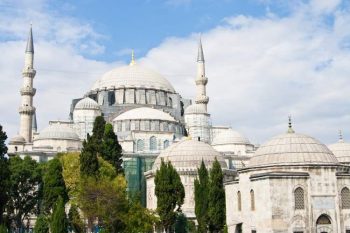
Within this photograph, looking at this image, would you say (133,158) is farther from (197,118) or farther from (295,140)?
(295,140)

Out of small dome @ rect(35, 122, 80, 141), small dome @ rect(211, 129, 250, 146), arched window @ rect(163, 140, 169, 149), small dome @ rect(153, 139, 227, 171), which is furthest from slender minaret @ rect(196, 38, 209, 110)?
small dome @ rect(153, 139, 227, 171)

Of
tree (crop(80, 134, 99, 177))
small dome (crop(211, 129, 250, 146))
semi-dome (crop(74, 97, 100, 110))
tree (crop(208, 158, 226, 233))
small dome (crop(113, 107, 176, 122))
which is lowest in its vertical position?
tree (crop(208, 158, 226, 233))

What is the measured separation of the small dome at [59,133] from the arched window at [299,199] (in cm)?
3129

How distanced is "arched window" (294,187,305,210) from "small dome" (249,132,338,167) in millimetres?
1509

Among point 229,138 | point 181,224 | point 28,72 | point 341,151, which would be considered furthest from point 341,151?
point 28,72

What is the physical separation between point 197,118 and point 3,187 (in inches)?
1302

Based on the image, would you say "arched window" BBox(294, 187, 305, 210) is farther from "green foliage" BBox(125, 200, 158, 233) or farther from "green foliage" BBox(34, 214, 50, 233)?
"green foliage" BBox(34, 214, 50, 233)

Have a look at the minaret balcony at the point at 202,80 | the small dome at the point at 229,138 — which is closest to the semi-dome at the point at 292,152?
the small dome at the point at 229,138

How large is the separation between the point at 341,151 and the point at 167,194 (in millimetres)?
15811

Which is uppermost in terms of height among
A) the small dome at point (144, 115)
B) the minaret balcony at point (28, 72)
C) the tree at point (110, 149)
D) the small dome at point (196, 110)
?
the minaret balcony at point (28, 72)

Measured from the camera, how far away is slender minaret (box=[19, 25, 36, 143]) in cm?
5594

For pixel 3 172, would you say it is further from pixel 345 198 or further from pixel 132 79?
pixel 132 79

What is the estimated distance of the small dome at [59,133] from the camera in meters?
54.1

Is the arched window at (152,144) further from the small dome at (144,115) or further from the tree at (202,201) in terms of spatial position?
the tree at (202,201)
